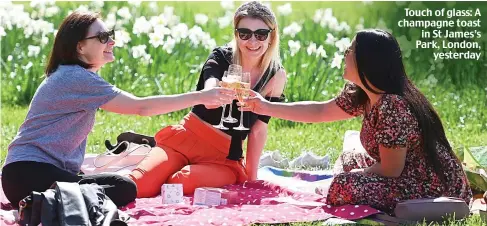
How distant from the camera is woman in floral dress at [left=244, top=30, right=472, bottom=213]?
5.73 m

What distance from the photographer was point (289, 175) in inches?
282

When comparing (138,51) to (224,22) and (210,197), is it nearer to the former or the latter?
(224,22)

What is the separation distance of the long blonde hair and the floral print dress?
3.61 ft

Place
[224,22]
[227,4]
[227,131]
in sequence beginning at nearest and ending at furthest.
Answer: [227,131] < [224,22] < [227,4]

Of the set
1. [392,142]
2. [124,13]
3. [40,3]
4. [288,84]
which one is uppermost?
[40,3]

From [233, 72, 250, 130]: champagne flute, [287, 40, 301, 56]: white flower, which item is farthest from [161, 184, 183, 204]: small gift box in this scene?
[287, 40, 301, 56]: white flower

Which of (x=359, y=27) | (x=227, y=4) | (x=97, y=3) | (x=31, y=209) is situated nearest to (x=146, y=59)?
(x=97, y=3)

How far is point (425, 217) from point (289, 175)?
173 cm

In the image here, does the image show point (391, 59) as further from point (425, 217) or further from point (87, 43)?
point (87, 43)

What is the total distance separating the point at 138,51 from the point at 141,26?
0.28m

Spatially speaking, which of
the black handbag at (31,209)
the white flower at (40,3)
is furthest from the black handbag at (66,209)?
the white flower at (40,3)

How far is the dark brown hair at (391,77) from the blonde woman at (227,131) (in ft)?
3.15

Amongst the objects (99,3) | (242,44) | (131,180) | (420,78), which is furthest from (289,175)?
(99,3)

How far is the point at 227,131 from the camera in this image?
6738 millimetres
